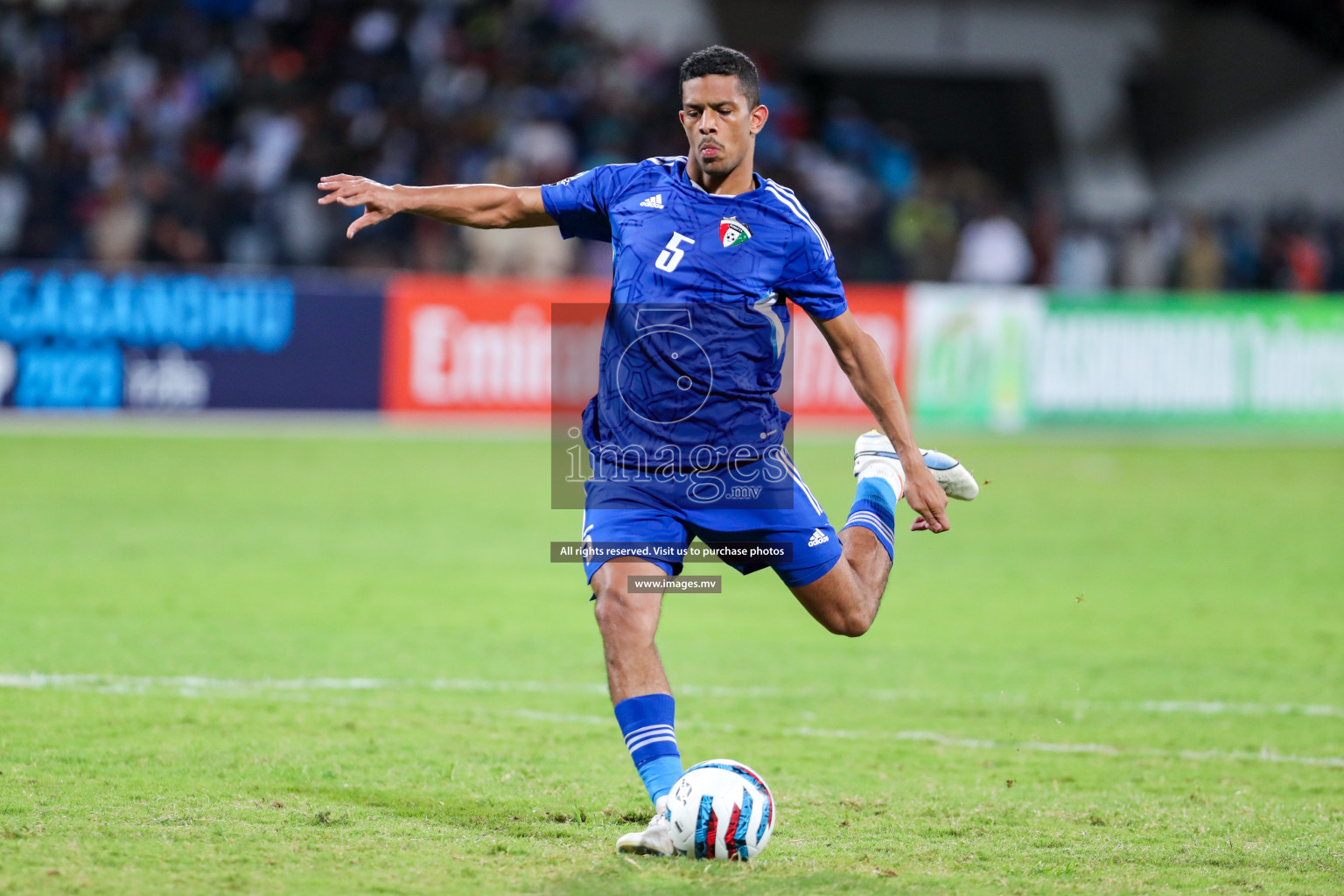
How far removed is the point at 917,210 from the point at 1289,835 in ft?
59.7

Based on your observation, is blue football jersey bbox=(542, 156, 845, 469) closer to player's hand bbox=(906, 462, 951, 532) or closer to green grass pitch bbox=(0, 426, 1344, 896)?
player's hand bbox=(906, 462, 951, 532)

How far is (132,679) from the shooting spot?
7.41m

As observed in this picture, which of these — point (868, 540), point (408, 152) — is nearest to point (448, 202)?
point (868, 540)

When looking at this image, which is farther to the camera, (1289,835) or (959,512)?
(959,512)

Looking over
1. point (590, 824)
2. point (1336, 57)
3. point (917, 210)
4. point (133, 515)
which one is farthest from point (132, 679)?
point (1336, 57)

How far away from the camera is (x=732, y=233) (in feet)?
17.3

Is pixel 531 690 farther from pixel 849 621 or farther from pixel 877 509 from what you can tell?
pixel 849 621

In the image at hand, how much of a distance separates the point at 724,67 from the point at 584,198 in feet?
2.13

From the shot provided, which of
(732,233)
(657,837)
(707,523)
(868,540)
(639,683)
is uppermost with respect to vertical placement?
(732,233)

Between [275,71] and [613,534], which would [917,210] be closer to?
[275,71]

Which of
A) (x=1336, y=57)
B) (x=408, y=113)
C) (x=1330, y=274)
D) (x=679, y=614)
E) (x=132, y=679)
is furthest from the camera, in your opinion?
(x=1336, y=57)

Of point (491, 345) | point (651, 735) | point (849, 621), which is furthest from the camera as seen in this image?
point (491, 345)

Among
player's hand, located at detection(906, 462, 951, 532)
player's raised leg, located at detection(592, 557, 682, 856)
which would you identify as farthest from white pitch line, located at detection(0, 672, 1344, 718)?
player's raised leg, located at detection(592, 557, 682, 856)

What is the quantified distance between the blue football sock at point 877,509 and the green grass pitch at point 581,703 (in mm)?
899
